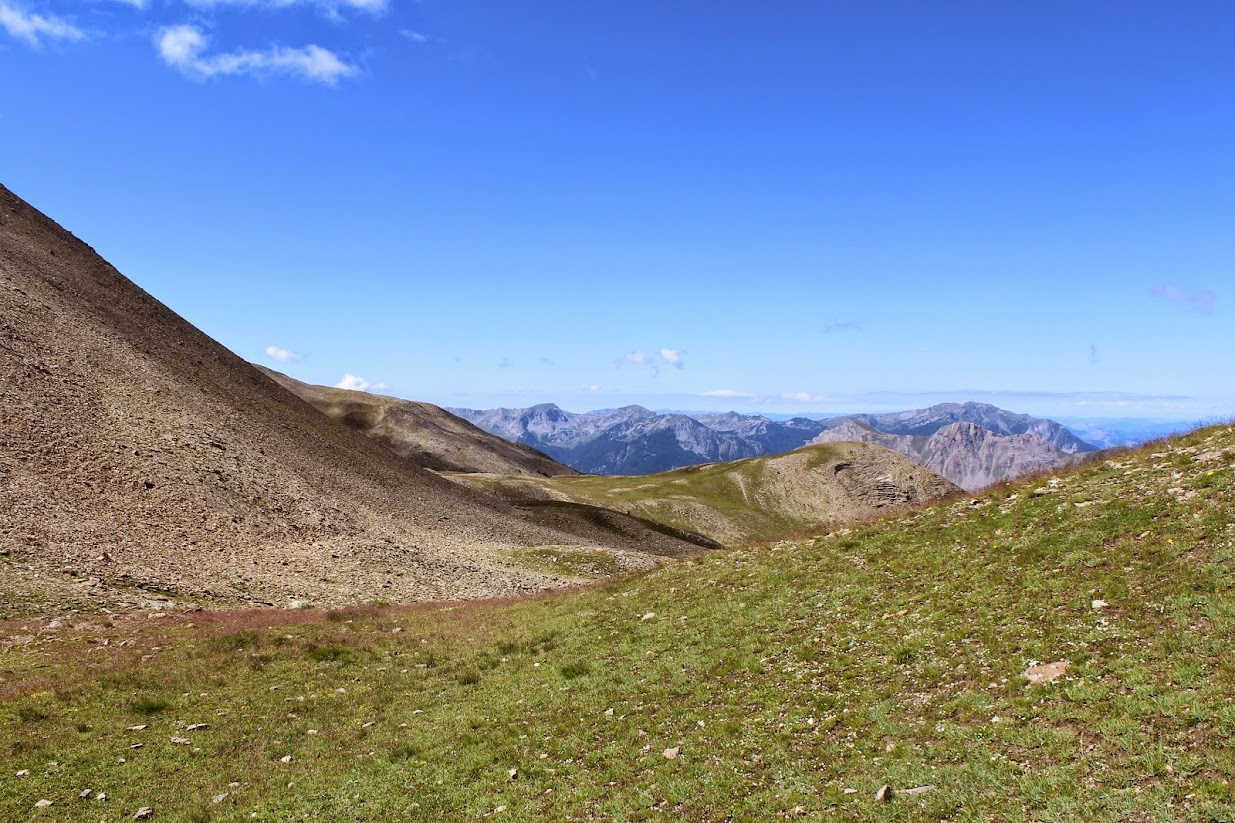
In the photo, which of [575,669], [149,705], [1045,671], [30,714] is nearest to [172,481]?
[149,705]

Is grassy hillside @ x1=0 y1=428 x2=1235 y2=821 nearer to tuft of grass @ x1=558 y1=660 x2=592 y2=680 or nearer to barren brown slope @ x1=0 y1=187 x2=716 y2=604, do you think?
tuft of grass @ x1=558 y1=660 x2=592 y2=680

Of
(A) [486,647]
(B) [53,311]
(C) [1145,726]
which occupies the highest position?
(B) [53,311]

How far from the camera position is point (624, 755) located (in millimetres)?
17062

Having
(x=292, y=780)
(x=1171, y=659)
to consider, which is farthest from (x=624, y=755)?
(x=1171, y=659)

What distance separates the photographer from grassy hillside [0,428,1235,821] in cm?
1273

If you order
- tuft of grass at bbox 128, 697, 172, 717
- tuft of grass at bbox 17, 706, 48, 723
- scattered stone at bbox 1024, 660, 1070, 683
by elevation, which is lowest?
tuft of grass at bbox 128, 697, 172, 717

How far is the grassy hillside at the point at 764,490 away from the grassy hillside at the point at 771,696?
103068 mm

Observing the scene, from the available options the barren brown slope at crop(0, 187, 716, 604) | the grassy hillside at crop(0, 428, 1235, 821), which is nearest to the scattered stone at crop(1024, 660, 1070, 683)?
the grassy hillside at crop(0, 428, 1235, 821)

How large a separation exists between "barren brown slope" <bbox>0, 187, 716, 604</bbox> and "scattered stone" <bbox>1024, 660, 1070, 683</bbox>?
3864cm

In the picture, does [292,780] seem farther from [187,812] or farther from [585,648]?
[585,648]

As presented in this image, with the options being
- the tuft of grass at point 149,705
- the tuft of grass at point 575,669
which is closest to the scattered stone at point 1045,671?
the tuft of grass at point 575,669

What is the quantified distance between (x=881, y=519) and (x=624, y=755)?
2073 cm

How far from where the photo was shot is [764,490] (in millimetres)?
158000

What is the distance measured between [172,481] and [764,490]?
128 m
